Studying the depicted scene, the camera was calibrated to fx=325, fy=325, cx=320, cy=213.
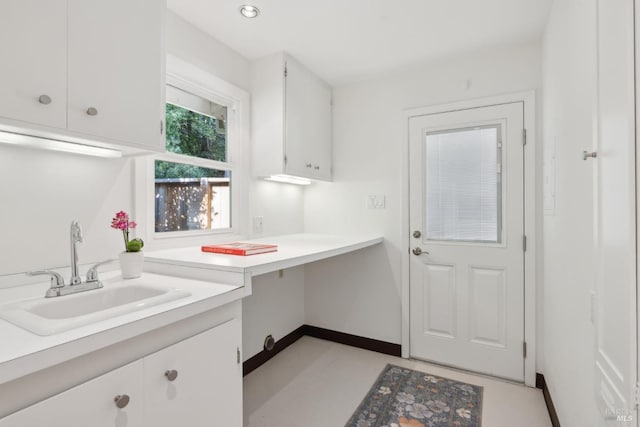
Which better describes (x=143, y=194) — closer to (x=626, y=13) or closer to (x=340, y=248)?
(x=340, y=248)

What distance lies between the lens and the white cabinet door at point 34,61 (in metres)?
1.00

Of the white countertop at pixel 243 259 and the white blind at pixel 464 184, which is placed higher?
the white blind at pixel 464 184

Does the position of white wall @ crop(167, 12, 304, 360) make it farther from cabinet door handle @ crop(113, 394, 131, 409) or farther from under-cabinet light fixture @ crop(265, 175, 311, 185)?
cabinet door handle @ crop(113, 394, 131, 409)

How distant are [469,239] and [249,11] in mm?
2106

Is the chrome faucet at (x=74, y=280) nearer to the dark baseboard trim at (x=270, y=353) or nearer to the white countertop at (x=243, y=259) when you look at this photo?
the white countertop at (x=243, y=259)

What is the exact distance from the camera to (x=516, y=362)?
7.43 feet

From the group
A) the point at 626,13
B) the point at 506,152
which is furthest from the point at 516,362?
the point at 626,13

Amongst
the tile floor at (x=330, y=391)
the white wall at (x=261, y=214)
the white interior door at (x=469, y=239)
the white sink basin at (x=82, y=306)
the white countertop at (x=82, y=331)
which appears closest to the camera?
the white countertop at (x=82, y=331)

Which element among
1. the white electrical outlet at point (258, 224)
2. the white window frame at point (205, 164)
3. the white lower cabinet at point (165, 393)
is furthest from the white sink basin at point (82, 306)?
the white electrical outlet at point (258, 224)

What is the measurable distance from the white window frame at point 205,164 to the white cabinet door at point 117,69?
0.42 meters

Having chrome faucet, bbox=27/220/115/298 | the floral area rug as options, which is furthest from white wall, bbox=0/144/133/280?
the floral area rug

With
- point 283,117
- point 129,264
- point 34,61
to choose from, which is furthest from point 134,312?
point 283,117

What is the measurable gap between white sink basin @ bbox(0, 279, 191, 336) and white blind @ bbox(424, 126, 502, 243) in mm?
1959

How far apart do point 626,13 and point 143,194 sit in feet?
6.53
